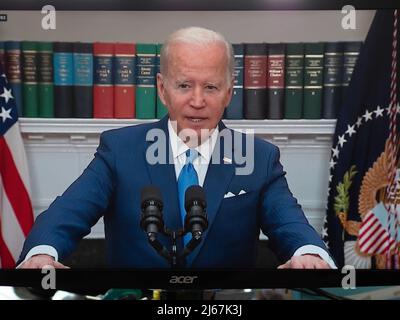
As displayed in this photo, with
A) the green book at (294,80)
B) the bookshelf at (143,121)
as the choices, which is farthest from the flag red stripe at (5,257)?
the green book at (294,80)

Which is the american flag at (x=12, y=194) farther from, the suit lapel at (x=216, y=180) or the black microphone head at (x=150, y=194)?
the suit lapel at (x=216, y=180)

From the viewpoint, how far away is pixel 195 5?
134 centimetres

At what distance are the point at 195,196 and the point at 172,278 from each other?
23 centimetres

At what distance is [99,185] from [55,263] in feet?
0.66

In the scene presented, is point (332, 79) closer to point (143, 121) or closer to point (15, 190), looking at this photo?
point (143, 121)

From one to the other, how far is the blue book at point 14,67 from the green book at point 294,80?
590mm

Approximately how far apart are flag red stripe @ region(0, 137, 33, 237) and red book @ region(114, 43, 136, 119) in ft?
0.88

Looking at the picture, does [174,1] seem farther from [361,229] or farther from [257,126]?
[361,229]

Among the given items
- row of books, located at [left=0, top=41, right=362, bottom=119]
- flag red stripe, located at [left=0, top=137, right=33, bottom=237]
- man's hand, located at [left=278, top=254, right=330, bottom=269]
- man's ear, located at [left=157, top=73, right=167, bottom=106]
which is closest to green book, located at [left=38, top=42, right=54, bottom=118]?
row of books, located at [left=0, top=41, right=362, bottom=119]

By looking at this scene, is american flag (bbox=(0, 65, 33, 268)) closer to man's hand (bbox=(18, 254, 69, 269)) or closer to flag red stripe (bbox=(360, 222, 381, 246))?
man's hand (bbox=(18, 254, 69, 269))

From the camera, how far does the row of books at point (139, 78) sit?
135 cm

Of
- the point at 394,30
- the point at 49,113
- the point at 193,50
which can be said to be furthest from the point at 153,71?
the point at 394,30

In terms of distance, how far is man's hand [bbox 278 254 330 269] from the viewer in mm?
1391

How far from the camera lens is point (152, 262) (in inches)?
54.6
